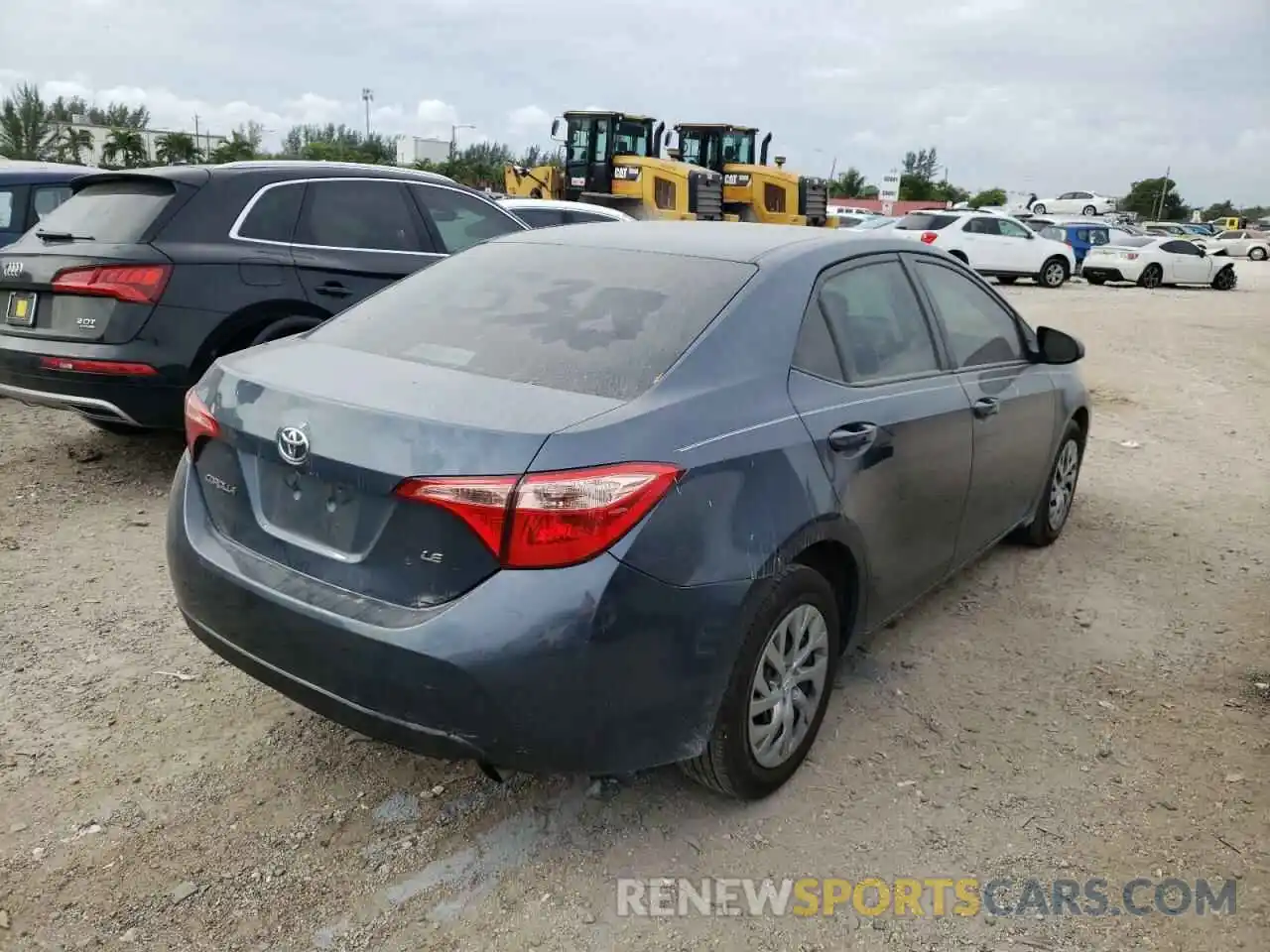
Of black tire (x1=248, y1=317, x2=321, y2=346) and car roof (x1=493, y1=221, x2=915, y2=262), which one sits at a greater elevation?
car roof (x1=493, y1=221, x2=915, y2=262)

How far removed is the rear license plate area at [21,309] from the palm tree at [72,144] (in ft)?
179

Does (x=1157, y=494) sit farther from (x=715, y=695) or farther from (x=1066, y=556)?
(x=715, y=695)

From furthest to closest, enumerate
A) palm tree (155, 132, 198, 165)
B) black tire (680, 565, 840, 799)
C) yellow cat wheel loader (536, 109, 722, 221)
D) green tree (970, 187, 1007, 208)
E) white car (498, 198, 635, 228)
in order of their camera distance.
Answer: green tree (970, 187, 1007, 208)
palm tree (155, 132, 198, 165)
yellow cat wheel loader (536, 109, 722, 221)
white car (498, 198, 635, 228)
black tire (680, 565, 840, 799)

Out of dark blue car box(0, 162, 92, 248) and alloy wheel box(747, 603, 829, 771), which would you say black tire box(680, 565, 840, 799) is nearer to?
alloy wheel box(747, 603, 829, 771)

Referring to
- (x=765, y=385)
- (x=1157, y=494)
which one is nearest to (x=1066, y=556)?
(x=1157, y=494)

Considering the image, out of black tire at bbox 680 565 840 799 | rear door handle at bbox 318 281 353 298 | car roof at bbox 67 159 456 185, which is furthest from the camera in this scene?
rear door handle at bbox 318 281 353 298

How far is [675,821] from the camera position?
286 centimetres

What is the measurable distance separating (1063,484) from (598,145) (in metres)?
15.9

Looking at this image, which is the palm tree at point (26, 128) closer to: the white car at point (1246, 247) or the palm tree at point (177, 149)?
the palm tree at point (177, 149)

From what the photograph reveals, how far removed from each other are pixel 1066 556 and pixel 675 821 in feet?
10.3

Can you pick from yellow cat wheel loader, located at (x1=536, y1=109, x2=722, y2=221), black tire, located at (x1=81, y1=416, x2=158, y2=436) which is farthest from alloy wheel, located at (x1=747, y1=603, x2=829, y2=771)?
yellow cat wheel loader, located at (x1=536, y1=109, x2=722, y2=221)

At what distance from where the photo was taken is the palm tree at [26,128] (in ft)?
173

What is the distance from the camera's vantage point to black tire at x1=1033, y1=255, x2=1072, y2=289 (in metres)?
23.2

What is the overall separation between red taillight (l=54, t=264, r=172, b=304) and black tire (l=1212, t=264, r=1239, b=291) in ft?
92.3
